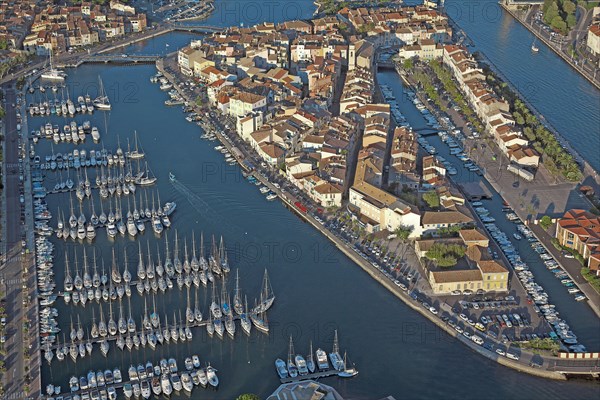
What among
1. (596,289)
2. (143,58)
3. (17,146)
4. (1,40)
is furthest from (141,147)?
(596,289)

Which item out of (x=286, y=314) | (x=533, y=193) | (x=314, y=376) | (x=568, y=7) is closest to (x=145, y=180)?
(x=286, y=314)

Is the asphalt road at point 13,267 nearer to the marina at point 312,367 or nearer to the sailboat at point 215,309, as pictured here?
the sailboat at point 215,309

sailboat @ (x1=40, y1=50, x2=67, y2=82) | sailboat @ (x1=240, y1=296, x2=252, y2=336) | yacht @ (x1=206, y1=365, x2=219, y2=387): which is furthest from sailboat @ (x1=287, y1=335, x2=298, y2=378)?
sailboat @ (x1=40, y1=50, x2=67, y2=82)

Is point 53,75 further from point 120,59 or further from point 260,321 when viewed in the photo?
point 260,321

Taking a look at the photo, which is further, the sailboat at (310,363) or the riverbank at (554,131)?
the riverbank at (554,131)

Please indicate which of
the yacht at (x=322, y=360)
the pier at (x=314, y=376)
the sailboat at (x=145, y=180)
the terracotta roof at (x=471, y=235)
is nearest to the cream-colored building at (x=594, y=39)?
the terracotta roof at (x=471, y=235)

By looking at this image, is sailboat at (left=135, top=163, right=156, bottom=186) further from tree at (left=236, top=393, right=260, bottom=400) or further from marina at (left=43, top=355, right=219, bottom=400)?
tree at (left=236, top=393, right=260, bottom=400)
